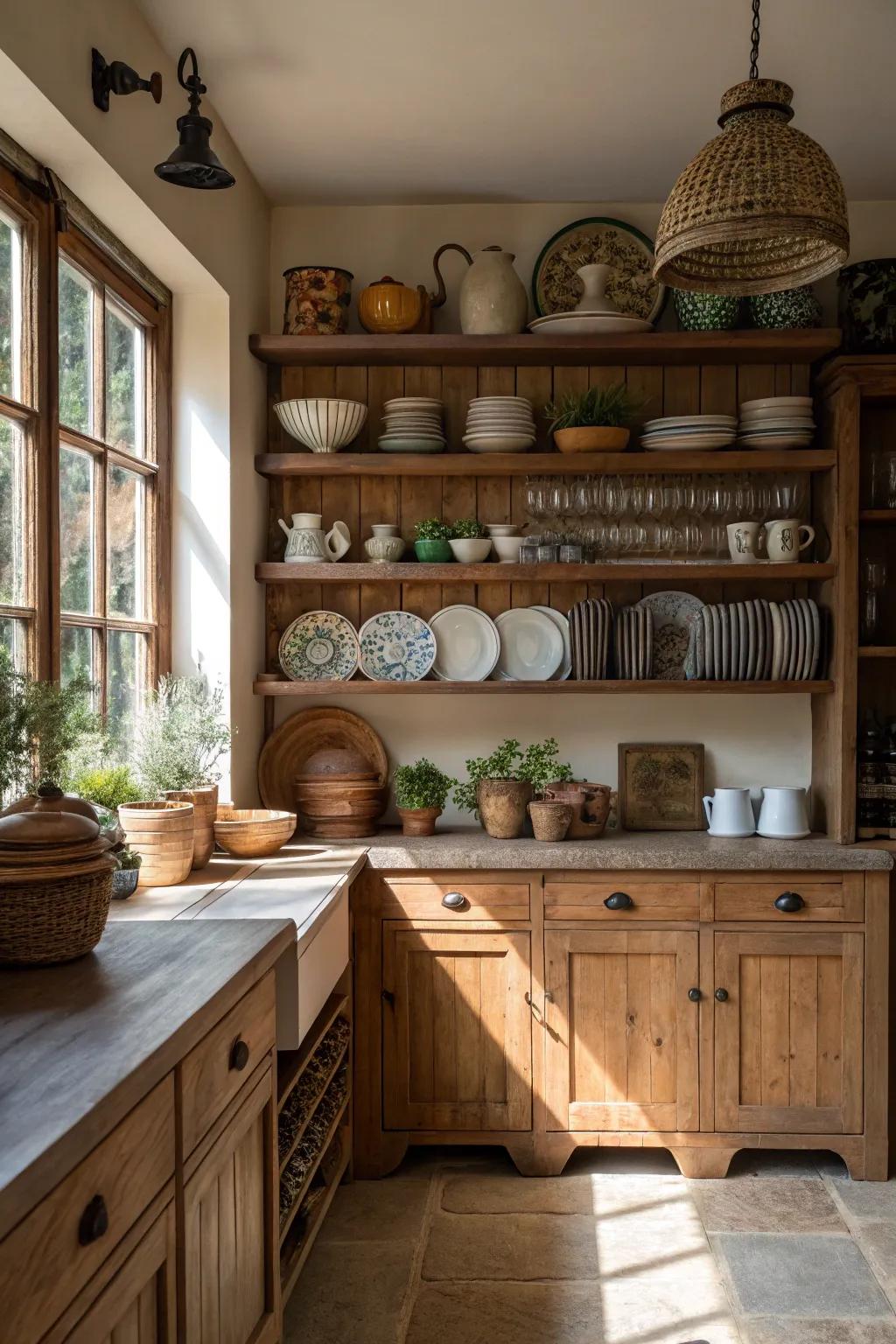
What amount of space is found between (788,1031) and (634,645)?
1147mm

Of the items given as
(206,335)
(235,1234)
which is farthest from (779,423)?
(235,1234)

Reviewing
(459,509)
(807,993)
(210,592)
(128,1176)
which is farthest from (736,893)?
(128,1176)

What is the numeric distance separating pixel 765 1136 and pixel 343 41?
2.96 m

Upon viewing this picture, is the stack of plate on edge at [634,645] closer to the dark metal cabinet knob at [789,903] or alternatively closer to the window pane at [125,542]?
the dark metal cabinet knob at [789,903]

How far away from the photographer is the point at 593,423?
3.55m

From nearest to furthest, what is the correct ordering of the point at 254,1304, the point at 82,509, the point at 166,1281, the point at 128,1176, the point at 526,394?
1. the point at 128,1176
2. the point at 166,1281
3. the point at 254,1304
4. the point at 82,509
5. the point at 526,394

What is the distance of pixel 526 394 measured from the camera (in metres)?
3.75

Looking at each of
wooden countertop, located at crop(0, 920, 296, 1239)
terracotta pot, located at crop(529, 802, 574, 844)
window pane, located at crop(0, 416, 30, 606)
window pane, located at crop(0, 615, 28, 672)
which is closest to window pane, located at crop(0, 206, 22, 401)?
window pane, located at crop(0, 416, 30, 606)

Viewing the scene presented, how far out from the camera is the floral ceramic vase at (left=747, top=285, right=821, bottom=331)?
3.52 metres

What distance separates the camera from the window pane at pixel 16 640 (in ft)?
7.65

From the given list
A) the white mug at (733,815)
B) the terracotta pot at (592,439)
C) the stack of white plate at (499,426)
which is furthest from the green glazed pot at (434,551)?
the white mug at (733,815)

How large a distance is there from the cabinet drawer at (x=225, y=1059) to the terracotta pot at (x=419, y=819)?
138 centimetres

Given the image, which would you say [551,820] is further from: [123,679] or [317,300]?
[317,300]

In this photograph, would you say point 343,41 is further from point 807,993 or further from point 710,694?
point 807,993
